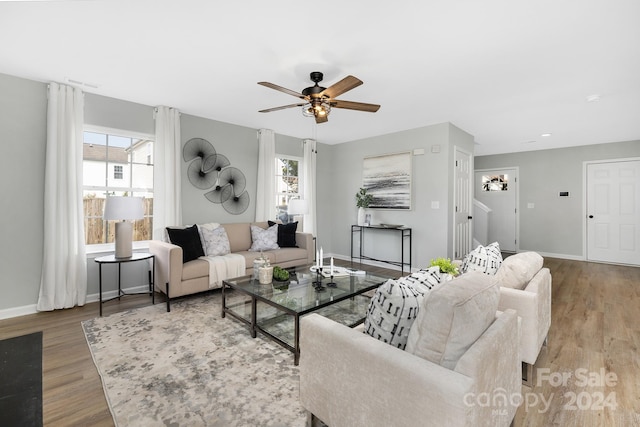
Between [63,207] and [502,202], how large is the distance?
27.3 ft

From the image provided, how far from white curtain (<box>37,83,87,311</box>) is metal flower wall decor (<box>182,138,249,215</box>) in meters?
1.28

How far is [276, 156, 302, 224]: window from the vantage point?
5734 mm

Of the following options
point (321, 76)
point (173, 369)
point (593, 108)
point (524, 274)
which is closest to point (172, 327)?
point (173, 369)

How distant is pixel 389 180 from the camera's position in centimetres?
538

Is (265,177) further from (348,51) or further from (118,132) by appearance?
(348,51)

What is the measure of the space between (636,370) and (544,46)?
8.44 ft

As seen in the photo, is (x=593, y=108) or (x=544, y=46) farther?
(x=593, y=108)

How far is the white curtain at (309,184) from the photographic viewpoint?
5832 millimetres

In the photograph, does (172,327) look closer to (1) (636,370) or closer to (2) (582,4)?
(1) (636,370)

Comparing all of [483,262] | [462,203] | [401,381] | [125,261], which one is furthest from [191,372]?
[462,203]

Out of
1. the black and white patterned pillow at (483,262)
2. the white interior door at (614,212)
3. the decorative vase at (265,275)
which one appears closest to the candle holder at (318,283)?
the decorative vase at (265,275)

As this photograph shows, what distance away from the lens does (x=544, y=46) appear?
8.03ft

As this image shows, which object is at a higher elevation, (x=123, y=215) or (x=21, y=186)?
(x=21, y=186)

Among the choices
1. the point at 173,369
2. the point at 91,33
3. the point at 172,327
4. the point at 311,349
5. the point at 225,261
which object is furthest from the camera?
the point at 225,261
